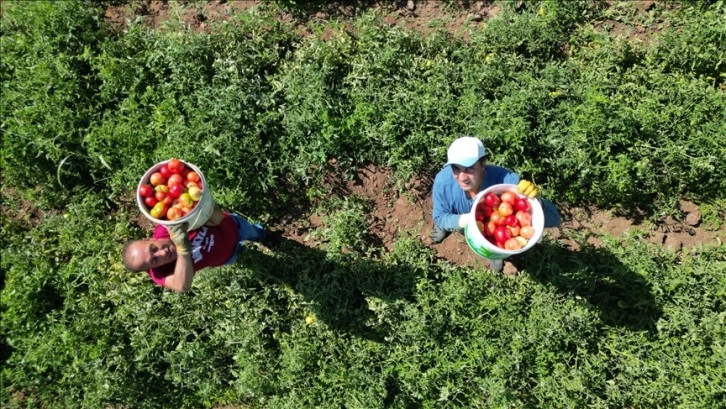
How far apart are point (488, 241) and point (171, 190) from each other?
249 centimetres

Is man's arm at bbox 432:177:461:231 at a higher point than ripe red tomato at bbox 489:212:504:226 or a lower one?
lower

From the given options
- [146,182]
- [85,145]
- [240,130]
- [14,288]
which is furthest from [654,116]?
[14,288]

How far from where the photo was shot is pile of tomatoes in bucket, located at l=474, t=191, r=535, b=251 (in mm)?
3916

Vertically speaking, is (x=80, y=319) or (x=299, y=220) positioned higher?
(x=299, y=220)

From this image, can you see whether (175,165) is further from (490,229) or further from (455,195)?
(490,229)

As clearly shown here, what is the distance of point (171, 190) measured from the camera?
426 centimetres

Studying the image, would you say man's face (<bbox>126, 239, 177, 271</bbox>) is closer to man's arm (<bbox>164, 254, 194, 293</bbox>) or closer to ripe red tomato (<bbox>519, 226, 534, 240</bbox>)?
man's arm (<bbox>164, 254, 194, 293</bbox>)

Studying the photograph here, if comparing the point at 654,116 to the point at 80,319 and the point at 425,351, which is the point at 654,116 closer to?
the point at 425,351

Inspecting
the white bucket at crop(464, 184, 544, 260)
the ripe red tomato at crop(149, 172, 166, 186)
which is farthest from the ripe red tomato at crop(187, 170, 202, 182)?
the white bucket at crop(464, 184, 544, 260)

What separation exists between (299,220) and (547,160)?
265 centimetres

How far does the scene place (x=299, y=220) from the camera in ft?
19.0

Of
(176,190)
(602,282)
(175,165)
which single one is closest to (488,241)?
(602,282)

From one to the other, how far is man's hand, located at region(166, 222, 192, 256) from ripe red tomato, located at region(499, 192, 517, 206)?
2383 mm

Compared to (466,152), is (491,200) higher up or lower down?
lower down
